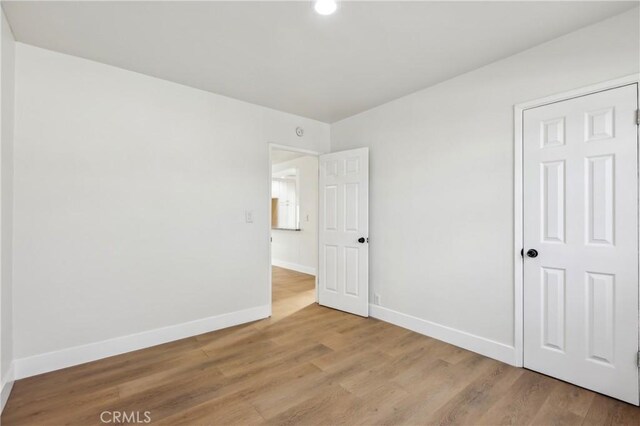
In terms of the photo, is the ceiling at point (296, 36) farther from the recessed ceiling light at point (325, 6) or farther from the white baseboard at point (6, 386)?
the white baseboard at point (6, 386)

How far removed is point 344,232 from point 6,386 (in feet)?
10.6

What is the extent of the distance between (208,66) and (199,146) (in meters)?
0.83

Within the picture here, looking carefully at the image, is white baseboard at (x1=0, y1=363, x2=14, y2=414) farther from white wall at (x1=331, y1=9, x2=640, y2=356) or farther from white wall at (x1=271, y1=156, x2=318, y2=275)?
white wall at (x1=271, y1=156, x2=318, y2=275)

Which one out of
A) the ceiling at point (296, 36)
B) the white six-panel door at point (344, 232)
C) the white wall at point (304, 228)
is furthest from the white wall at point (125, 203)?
the white wall at point (304, 228)

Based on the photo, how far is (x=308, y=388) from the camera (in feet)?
7.09

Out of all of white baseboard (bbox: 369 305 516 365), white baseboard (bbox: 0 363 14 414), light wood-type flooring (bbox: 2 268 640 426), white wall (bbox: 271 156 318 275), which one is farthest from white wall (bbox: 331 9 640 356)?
white baseboard (bbox: 0 363 14 414)

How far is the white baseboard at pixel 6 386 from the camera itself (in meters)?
1.89

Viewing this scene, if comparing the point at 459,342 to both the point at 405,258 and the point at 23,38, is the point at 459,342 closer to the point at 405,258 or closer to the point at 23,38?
the point at 405,258

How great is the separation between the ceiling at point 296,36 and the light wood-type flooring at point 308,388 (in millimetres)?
2620

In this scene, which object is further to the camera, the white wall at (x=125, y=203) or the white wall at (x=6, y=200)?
the white wall at (x=125, y=203)

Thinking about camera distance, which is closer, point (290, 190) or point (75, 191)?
point (75, 191)

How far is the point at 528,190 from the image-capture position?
2.40 metres

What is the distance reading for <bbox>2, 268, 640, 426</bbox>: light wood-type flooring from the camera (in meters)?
1.86

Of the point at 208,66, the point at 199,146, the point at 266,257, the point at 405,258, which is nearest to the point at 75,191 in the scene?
the point at 199,146
